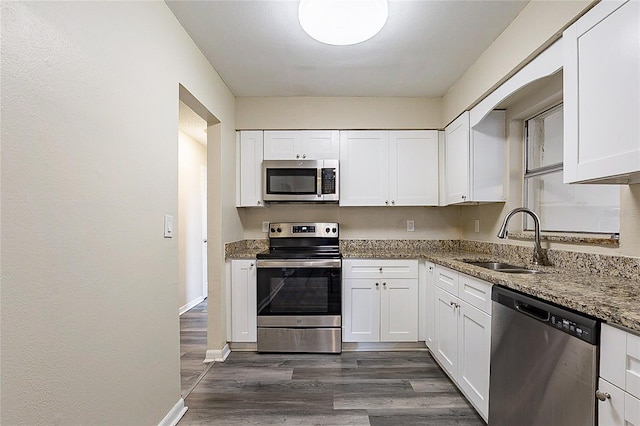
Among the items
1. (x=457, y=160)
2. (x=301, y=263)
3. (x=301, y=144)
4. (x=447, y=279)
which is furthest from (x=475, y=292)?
(x=301, y=144)

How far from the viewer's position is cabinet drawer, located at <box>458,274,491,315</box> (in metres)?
1.73

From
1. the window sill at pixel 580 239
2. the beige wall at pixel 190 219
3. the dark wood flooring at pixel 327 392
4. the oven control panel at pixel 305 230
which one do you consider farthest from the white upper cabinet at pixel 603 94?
the beige wall at pixel 190 219

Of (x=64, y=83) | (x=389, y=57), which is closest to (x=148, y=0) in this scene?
(x=64, y=83)

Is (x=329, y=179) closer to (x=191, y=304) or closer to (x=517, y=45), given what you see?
(x=517, y=45)

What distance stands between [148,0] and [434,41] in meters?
1.75

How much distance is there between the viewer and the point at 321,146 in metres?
3.16

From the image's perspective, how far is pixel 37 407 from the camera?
3.19 ft

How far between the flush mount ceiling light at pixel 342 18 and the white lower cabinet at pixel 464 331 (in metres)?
1.52

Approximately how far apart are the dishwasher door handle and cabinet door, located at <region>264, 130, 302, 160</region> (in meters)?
2.28

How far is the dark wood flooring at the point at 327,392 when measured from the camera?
1923 millimetres

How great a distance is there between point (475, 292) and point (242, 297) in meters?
1.95

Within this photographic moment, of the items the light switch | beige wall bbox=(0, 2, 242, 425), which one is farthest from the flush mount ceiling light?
the light switch

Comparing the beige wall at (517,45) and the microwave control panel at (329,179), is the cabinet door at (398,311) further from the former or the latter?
the beige wall at (517,45)

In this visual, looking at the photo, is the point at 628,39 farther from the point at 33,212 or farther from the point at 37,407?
the point at 37,407
